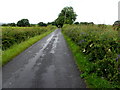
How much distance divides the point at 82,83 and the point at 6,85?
3083mm

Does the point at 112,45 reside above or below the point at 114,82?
above

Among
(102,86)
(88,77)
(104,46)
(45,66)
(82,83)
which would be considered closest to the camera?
(102,86)

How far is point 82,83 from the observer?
4906mm

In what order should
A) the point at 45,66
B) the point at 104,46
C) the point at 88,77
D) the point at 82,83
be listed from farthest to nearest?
the point at 45,66, the point at 104,46, the point at 88,77, the point at 82,83

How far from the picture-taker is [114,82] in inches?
187

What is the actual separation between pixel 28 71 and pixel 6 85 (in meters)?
1.57

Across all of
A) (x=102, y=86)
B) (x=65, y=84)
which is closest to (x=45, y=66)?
(x=65, y=84)

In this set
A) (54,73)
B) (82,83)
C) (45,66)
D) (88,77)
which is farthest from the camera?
(45,66)

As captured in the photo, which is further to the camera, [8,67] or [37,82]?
[8,67]

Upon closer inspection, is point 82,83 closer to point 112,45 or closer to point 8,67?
point 112,45

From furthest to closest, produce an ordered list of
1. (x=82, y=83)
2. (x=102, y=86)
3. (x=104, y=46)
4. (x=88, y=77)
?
(x=104, y=46), (x=88, y=77), (x=82, y=83), (x=102, y=86)

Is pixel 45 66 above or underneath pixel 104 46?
underneath

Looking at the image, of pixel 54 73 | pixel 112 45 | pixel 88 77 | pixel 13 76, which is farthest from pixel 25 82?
pixel 112 45

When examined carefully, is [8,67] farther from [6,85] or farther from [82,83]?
[82,83]
